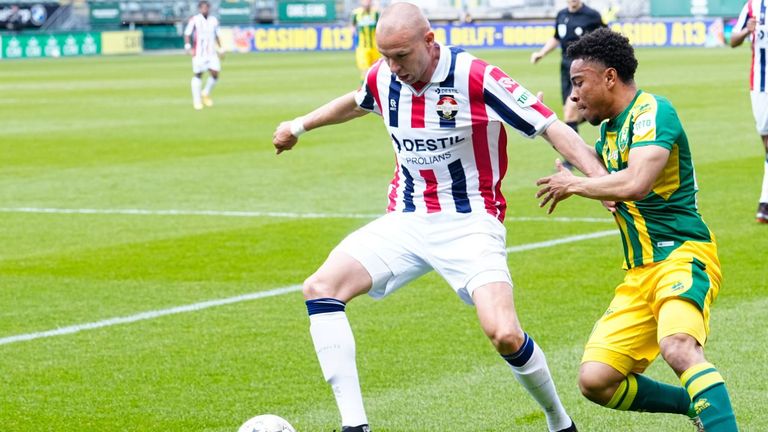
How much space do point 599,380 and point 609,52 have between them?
132cm

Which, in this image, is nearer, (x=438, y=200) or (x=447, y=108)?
(x=447, y=108)

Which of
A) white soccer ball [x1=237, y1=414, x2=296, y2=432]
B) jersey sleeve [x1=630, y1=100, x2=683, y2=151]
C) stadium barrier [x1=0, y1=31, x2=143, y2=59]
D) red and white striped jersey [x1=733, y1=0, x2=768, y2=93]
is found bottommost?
stadium barrier [x1=0, y1=31, x2=143, y2=59]

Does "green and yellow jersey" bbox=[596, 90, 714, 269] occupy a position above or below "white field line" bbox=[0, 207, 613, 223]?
above

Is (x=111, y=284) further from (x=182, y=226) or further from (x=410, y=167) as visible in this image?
(x=410, y=167)

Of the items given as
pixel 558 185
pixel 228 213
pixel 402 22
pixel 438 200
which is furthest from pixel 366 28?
pixel 558 185

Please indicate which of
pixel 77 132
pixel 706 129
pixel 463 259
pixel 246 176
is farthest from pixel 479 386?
pixel 77 132

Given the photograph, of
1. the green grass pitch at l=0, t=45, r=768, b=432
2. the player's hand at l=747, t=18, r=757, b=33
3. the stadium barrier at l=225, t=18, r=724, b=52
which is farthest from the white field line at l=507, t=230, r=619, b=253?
the stadium barrier at l=225, t=18, r=724, b=52

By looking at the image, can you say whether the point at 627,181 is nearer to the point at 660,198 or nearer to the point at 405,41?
the point at 660,198

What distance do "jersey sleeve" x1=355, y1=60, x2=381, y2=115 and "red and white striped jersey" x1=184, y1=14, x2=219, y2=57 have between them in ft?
82.1

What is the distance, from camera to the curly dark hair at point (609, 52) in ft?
18.3

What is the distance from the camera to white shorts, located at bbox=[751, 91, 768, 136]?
40.8 ft

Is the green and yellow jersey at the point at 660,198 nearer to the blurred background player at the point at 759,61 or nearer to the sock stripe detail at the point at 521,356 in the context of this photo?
the sock stripe detail at the point at 521,356

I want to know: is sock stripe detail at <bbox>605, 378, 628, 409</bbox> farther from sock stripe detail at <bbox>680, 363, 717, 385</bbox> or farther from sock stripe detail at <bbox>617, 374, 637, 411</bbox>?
sock stripe detail at <bbox>680, 363, 717, 385</bbox>

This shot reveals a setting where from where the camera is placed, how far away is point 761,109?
12469 millimetres
